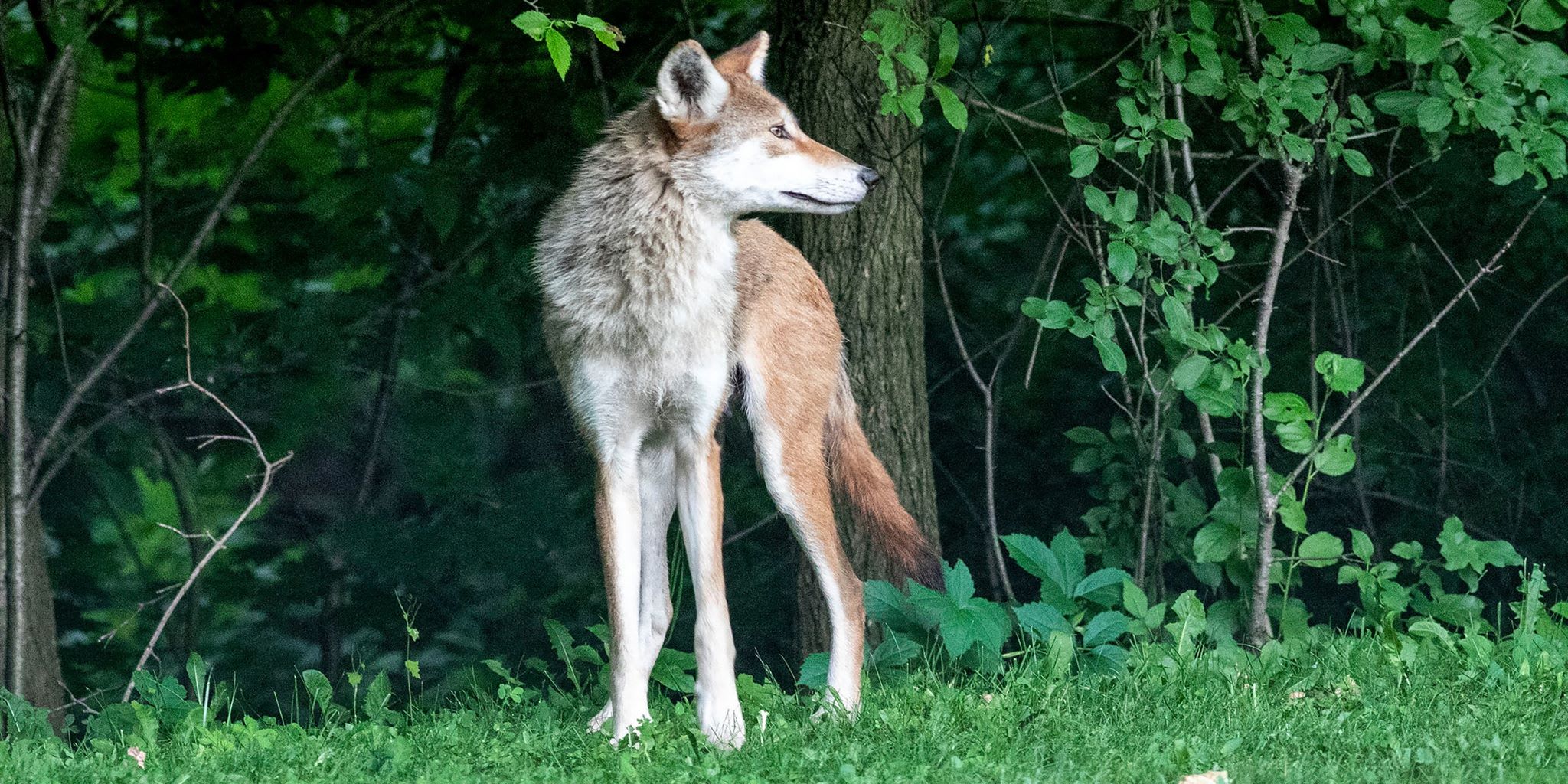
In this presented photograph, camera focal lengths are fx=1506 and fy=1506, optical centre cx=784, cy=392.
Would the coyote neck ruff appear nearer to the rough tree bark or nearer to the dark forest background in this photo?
the dark forest background

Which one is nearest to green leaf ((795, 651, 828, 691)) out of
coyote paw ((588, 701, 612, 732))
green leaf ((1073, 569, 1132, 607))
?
coyote paw ((588, 701, 612, 732))

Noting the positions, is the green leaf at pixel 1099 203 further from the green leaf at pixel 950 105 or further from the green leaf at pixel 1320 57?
the green leaf at pixel 1320 57

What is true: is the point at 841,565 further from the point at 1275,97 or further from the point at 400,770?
the point at 1275,97

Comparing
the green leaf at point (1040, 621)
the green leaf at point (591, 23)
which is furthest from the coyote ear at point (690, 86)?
the green leaf at point (1040, 621)

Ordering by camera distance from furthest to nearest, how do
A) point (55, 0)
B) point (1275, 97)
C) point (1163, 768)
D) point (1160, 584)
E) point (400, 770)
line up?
point (1160, 584)
point (55, 0)
point (1275, 97)
point (400, 770)
point (1163, 768)

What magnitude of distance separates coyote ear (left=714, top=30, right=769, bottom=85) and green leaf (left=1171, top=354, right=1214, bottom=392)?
1.62m

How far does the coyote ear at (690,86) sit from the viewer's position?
4.33m

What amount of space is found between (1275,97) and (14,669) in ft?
15.3

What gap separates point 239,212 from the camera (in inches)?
286

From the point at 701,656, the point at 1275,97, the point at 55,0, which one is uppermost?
the point at 55,0

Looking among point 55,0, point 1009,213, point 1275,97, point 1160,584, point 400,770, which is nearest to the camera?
point 400,770

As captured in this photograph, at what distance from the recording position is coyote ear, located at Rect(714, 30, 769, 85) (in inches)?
184

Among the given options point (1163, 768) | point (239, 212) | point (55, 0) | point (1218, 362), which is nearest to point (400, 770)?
point (1163, 768)

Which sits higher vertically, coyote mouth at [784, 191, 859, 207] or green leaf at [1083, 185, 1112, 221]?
coyote mouth at [784, 191, 859, 207]
